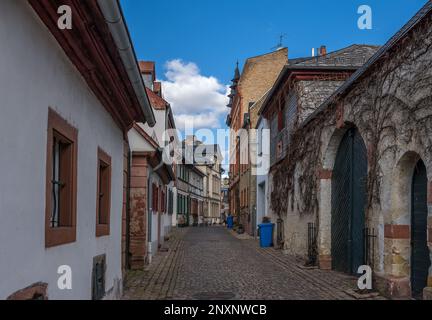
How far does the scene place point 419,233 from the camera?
8.00 metres

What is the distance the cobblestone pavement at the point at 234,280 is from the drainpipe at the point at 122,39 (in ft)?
13.1

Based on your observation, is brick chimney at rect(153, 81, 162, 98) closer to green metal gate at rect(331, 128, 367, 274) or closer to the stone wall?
green metal gate at rect(331, 128, 367, 274)

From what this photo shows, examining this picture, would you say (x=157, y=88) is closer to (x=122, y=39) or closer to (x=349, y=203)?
(x=349, y=203)

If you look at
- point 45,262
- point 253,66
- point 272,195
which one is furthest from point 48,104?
point 253,66

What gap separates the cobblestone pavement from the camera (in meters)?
8.77

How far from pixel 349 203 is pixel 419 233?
11.6 ft

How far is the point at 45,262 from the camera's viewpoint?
154 inches

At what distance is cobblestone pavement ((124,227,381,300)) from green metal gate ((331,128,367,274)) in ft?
1.71

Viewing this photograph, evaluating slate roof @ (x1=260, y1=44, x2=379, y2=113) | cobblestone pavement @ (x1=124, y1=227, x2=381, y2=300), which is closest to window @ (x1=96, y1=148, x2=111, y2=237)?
cobblestone pavement @ (x1=124, y1=227, x2=381, y2=300)

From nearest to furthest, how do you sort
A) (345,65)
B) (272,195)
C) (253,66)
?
(345,65) → (272,195) → (253,66)

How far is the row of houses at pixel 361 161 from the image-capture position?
768cm

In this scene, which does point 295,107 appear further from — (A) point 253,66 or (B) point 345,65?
(A) point 253,66

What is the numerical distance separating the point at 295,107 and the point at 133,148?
5.62 m

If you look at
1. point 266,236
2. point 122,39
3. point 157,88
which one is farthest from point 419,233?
point 157,88
